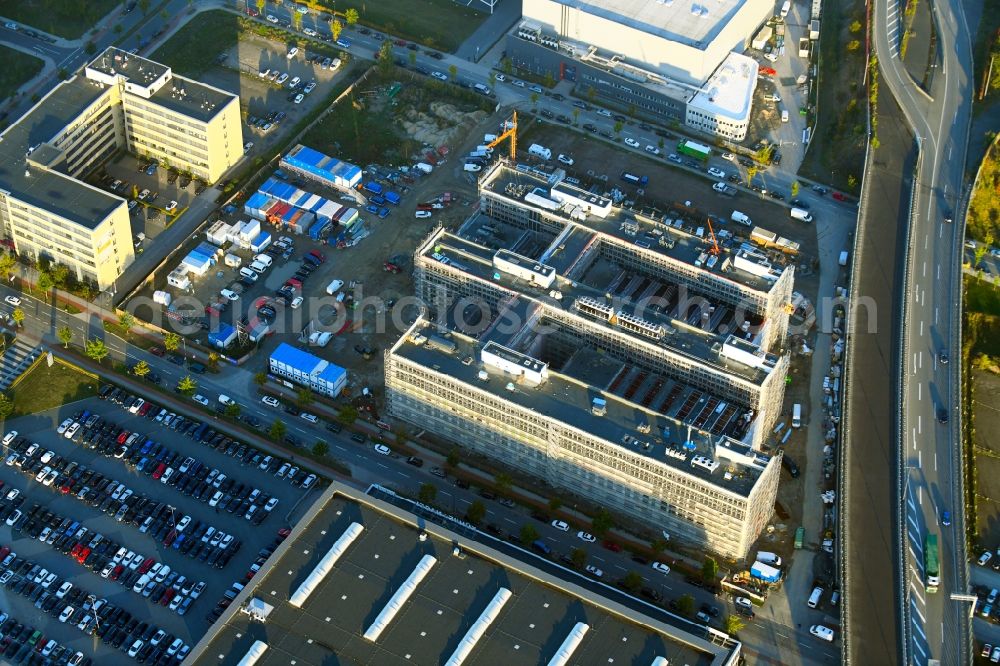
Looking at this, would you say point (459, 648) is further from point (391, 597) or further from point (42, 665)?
point (42, 665)

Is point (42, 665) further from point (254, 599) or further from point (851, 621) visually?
point (851, 621)

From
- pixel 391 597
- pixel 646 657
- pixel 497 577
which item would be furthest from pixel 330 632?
pixel 646 657

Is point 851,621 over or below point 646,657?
over

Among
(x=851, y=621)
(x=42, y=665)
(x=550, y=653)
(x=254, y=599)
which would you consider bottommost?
(x=42, y=665)

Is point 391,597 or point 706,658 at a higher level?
point 706,658

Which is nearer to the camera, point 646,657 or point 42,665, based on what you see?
point 646,657

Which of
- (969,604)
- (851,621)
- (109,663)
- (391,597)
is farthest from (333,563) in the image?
(969,604)
